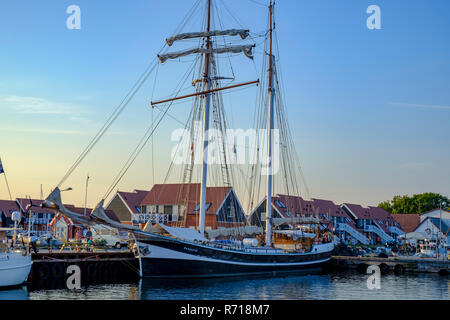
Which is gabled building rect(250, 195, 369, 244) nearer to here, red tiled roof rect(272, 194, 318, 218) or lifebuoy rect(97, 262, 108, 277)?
red tiled roof rect(272, 194, 318, 218)

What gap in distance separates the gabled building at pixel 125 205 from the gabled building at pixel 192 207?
1750mm

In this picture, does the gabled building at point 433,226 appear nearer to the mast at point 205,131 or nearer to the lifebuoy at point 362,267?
the lifebuoy at point 362,267

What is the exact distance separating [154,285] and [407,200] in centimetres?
12317

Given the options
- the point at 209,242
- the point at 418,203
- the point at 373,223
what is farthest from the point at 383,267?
the point at 418,203

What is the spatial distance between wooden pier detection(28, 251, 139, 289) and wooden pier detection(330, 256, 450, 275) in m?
27.6

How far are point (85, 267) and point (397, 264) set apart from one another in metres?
35.5

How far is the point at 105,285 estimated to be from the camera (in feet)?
127

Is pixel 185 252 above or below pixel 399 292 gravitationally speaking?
above

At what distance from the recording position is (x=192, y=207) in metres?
71.2

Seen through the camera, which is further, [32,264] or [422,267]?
[422,267]
